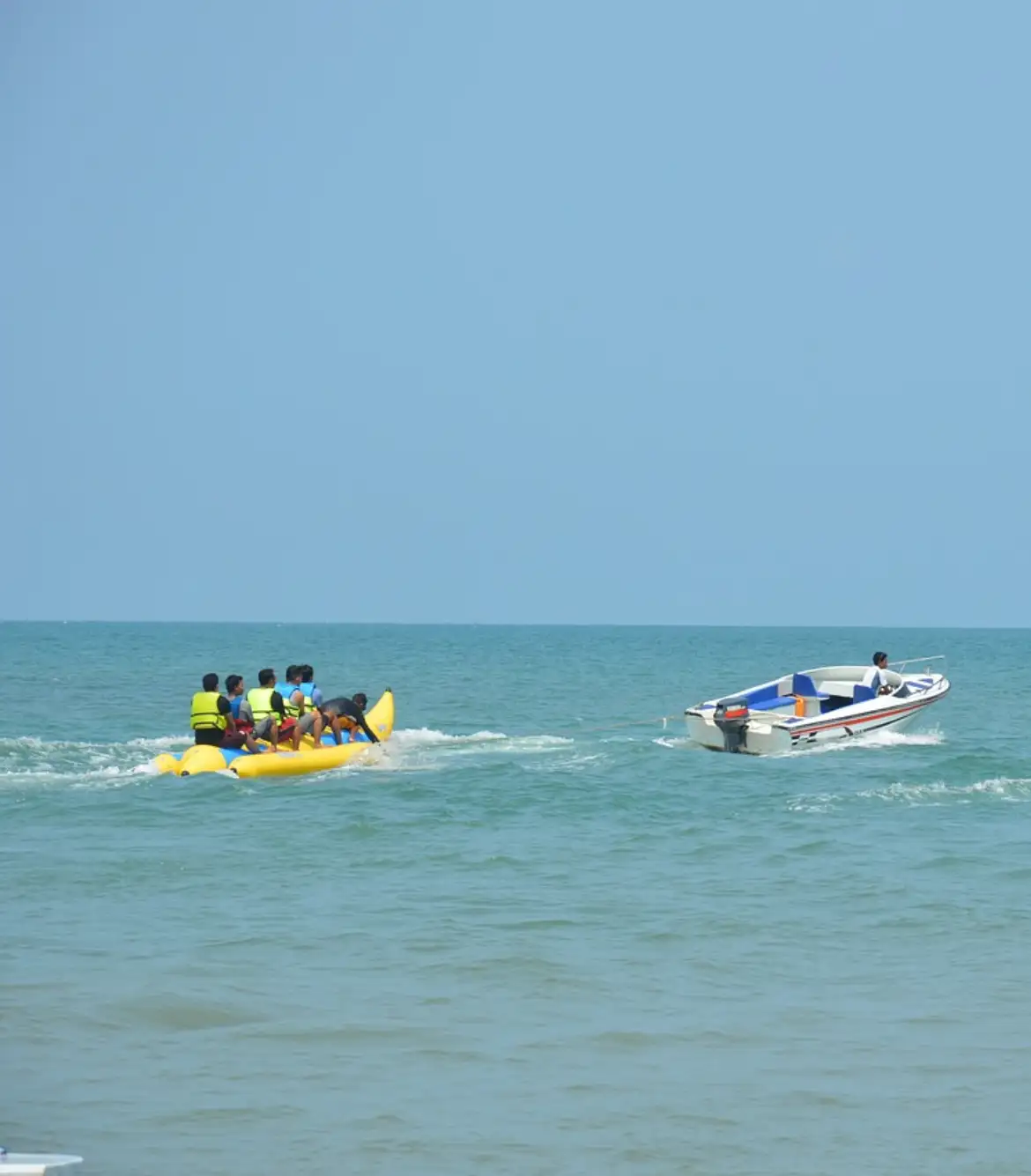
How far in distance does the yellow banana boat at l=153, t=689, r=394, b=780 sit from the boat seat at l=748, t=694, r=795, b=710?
23.6ft

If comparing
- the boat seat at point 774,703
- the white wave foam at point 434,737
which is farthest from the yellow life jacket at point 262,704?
the boat seat at point 774,703

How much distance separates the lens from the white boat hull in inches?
933

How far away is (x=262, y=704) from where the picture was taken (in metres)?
21.3

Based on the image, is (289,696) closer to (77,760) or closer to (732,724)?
(77,760)

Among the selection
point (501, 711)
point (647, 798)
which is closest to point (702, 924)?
point (647, 798)

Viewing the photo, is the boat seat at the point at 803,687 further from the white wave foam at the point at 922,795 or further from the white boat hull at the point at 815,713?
the white wave foam at the point at 922,795

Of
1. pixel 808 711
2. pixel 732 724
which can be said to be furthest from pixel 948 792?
pixel 808 711

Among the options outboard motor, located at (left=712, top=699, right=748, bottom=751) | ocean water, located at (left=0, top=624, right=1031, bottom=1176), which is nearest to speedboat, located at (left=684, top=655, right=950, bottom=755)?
outboard motor, located at (left=712, top=699, right=748, bottom=751)

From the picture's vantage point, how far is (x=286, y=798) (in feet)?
63.8

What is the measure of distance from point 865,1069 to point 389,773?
1341 centimetres

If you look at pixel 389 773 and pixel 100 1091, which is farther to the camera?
pixel 389 773

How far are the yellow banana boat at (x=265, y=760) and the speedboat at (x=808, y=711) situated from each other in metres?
5.42

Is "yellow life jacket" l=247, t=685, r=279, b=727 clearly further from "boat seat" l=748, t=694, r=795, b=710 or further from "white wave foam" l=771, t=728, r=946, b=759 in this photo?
"boat seat" l=748, t=694, r=795, b=710

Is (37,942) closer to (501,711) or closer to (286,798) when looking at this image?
(286,798)
